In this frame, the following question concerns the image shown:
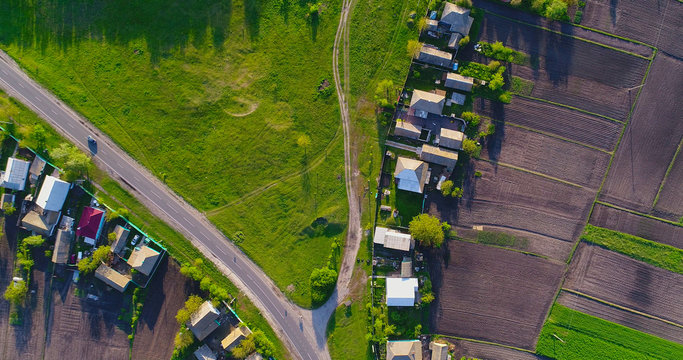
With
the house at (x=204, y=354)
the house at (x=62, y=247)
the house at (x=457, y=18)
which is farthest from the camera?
the house at (x=457, y=18)

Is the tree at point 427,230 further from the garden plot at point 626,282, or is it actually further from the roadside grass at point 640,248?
the roadside grass at point 640,248

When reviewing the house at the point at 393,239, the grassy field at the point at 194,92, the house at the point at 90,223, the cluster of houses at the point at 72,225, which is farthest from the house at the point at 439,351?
the house at the point at 90,223

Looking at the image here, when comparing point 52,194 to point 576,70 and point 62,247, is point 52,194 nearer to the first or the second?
point 62,247

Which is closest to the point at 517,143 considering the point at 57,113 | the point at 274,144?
the point at 274,144

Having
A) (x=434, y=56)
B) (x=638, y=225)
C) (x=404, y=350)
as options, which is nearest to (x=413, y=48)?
(x=434, y=56)

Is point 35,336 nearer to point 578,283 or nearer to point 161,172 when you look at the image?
point 161,172

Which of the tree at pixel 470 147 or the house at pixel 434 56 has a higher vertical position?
the house at pixel 434 56
